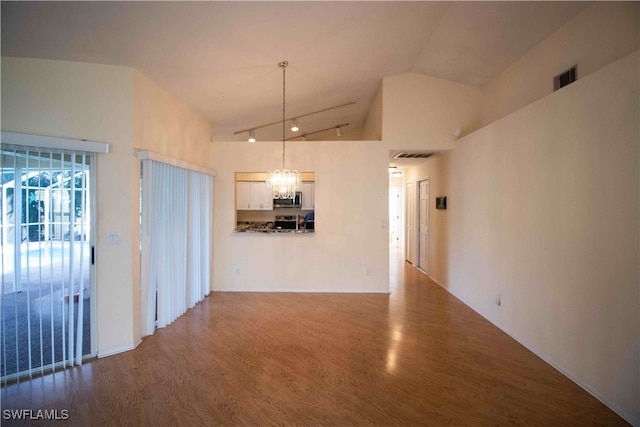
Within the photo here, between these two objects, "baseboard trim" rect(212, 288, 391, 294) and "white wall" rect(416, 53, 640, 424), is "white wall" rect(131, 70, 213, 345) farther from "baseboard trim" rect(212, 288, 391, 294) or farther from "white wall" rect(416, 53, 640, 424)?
"white wall" rect(416, 53, 640, 424)

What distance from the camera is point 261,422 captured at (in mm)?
2041

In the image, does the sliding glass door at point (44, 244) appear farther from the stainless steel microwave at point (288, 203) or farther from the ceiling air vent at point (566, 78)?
the ceiling air vent at point (566, 78)

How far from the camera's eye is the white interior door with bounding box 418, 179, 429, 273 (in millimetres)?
6293

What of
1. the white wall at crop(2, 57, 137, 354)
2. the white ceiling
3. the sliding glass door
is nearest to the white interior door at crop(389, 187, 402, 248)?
the white ceiling

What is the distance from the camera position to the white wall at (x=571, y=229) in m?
2.08

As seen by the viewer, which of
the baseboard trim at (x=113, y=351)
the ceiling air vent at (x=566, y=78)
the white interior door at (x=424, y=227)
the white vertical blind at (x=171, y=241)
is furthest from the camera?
the white interior door at (x=424, y=227)

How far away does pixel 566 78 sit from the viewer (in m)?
3.13

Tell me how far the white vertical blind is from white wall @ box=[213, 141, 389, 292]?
47cm

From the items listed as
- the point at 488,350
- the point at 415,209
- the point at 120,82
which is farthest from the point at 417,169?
the point at 120,82

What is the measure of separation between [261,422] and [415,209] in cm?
590

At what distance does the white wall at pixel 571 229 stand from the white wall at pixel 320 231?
1593 mm

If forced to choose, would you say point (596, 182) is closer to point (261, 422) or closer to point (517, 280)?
point (517, 280)

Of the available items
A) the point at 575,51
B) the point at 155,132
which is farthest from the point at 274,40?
the point at 575,51

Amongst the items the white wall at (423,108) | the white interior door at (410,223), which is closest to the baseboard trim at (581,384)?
the white wall at (423,108)
